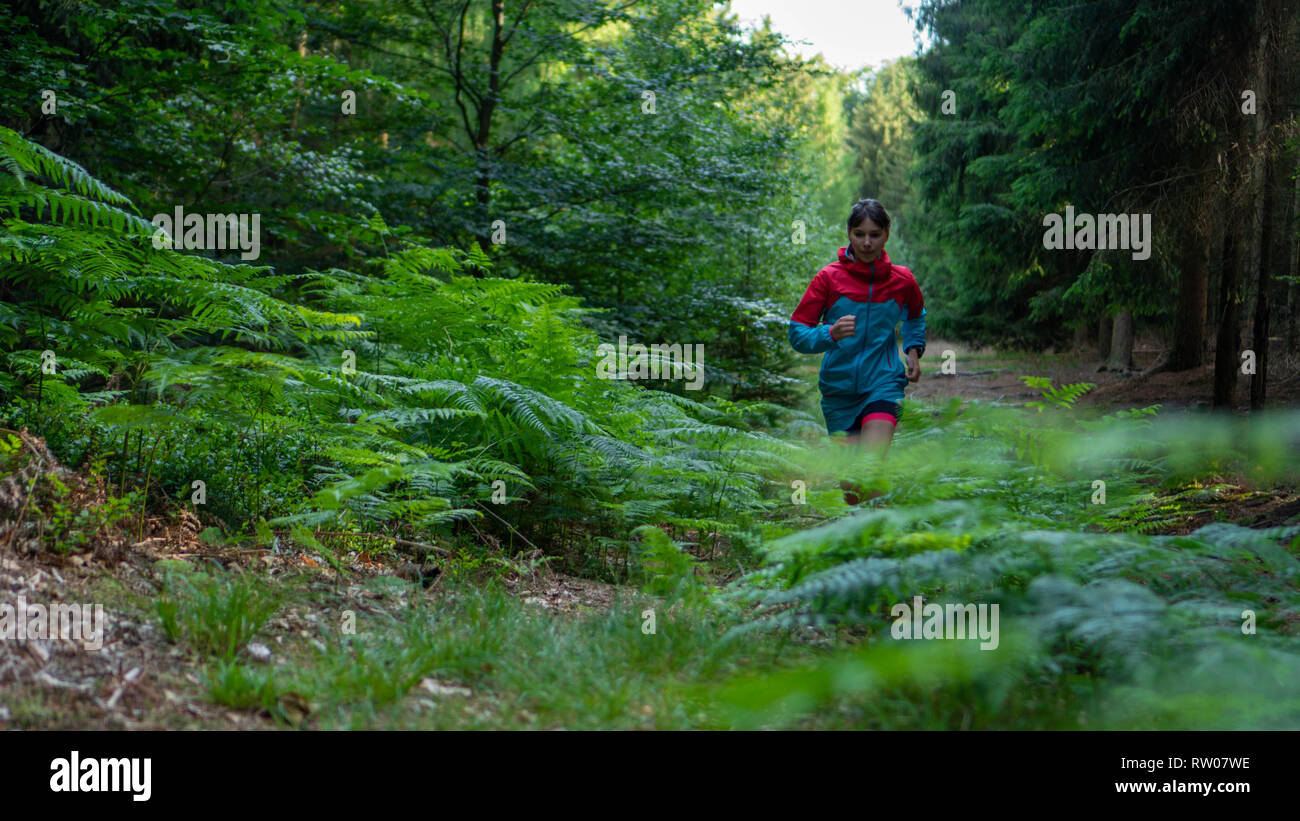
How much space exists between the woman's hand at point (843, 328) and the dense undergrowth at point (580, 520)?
0.66 m

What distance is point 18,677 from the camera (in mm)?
2289

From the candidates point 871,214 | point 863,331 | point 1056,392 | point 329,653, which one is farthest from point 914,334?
point 329,653

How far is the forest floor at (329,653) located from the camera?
2.31 meters

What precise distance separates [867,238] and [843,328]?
54 cm

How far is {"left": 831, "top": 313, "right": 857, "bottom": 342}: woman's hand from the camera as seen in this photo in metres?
4.48

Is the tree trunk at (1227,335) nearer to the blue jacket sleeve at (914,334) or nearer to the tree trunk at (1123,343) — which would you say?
the blue jacket sleeve at (914,334)

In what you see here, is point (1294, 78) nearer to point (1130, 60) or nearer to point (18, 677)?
point (1130, 60)

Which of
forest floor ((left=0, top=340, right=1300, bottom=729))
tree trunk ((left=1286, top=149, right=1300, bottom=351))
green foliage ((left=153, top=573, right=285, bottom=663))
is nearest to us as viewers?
forest floor ((left=0, top=340, right=1300, bottom=729))

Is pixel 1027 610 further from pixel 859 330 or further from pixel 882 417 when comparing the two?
pixel 859 330

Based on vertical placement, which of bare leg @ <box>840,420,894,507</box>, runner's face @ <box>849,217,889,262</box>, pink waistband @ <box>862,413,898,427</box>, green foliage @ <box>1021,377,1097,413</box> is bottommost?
bare leg @ <box>840,420,894,507</box>

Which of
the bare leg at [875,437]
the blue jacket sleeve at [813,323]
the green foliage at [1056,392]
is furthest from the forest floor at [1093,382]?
the bare leg at [875,437]

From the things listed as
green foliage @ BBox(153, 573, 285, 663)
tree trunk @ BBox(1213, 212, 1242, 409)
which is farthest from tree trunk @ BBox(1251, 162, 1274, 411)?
green foliage @ BBox(153, 573, 285, 663)

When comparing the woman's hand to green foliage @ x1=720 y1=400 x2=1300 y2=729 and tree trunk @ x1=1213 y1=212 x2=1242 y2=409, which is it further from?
tree trunk @ x1=1213 y1=212 x2=1242 y2=409

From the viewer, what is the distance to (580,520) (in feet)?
17.1
